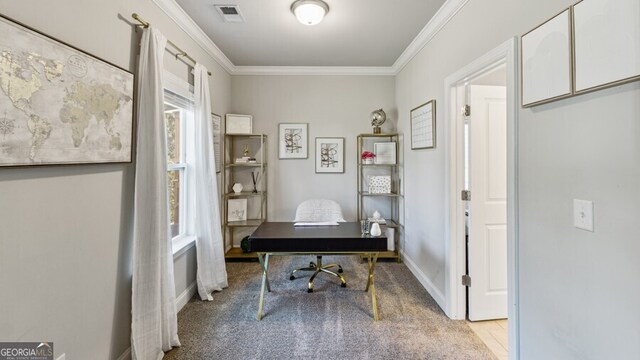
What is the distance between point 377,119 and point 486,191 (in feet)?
6.26

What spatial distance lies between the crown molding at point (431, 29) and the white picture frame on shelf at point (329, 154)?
4.46ft

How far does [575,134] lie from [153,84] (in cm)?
244

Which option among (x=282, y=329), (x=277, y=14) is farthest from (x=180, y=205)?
(x=277, y=14)

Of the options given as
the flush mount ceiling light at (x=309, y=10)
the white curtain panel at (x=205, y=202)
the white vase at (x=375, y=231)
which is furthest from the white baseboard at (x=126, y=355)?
the flush mount ceiling light at (x=309, y=10)

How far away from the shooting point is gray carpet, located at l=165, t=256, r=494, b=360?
2002mm

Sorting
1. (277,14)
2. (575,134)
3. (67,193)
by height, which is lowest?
(67,193)

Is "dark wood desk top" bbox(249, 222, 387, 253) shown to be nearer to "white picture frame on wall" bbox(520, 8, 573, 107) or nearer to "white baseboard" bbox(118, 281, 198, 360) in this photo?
"white baseboard" bbox(118, 281, 198, 360)

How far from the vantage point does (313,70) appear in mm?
4035

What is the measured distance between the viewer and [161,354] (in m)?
1.93

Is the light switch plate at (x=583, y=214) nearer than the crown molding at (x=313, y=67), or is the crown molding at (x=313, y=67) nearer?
the light switch plate at (x=583, y=214)

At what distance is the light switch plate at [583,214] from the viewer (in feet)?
3.96

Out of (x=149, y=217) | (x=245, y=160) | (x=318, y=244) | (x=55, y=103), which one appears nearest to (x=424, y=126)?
(x=318, y=244)

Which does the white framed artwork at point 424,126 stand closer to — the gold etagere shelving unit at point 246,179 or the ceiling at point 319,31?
the ceiling at point 319,31

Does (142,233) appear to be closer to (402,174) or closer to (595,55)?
(595,55)
